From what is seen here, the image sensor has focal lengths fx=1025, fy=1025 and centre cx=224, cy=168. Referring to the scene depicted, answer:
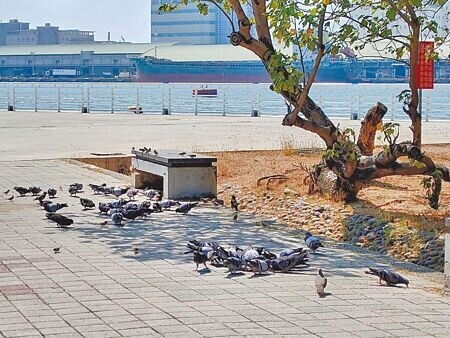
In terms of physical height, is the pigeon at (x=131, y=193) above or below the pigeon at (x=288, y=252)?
below

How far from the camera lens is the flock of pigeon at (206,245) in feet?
27.5

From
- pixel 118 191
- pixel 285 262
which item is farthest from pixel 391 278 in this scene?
pixel 118 191

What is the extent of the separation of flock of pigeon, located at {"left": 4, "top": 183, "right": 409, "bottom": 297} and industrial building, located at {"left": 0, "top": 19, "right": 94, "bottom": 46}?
385 feet

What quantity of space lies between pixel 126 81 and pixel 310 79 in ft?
343

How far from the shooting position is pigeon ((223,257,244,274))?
8.43 m

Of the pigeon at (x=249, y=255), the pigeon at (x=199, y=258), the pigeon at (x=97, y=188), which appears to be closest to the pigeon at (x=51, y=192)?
the pigeon at (x=97, y=188)

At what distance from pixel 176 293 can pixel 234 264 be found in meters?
0.96

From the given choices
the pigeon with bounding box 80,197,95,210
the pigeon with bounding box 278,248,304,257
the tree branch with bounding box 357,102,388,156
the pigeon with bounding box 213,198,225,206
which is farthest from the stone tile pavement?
the tree branch with bounding box 357,102,388,156

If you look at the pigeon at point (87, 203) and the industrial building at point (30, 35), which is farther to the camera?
the industrial building at point (30, 35)

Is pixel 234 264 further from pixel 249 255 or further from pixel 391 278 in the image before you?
pixel 391 278

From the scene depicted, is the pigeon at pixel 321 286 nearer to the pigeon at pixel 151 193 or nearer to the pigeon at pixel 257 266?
the pigeon at pixel 257 266

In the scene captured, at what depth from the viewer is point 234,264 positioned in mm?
8430

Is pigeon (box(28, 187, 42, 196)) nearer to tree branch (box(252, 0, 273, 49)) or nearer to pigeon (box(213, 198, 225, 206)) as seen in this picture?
pigeon (box(213, 198, 225, 206))

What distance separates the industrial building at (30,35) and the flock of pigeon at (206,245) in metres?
117
